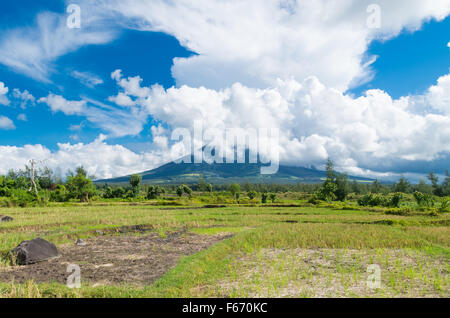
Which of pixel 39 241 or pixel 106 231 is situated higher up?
pixel 39 241

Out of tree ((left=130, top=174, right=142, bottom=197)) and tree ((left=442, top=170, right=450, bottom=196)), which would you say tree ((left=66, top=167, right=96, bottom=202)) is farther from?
tree ((left=442, top=170, right=450, bottom=196))

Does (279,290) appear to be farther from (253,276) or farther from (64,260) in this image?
(64,260)

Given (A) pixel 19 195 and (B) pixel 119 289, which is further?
(A) pixel 19 195

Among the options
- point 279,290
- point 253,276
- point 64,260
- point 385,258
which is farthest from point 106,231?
point 385,258

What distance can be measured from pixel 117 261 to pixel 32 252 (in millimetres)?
3880

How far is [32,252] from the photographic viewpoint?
11586mm

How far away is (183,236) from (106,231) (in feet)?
20.7

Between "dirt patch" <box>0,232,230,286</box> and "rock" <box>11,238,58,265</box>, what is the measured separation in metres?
0.35

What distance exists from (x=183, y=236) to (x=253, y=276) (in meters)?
9.31

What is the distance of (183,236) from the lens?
1741cm
